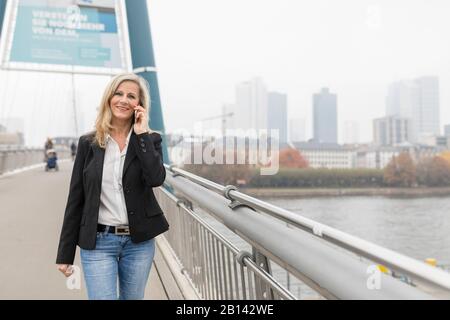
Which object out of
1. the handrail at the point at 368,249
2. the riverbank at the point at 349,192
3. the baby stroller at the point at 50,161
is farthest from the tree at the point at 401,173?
the handrail at the point at 368,249

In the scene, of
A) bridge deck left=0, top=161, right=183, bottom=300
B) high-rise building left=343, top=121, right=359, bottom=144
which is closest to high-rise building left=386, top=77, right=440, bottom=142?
high-rise building left=343, top=121, right=359, bottom=144

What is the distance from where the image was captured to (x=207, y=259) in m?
2.96

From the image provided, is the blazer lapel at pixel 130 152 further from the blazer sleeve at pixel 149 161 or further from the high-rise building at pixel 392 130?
the high-rise building at pixel 392 130

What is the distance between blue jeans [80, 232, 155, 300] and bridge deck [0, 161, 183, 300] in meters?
1.40

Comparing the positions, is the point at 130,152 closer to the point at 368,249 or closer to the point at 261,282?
the point at 261,282

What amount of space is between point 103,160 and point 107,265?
0.44m

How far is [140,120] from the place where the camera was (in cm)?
204

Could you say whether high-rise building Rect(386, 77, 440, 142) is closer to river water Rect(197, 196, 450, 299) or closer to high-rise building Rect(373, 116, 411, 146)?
river water Rect(197, 196, 450, 299)

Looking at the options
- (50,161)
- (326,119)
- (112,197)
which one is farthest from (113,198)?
(326,119)

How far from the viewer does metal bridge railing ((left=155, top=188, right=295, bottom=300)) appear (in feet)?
5.94

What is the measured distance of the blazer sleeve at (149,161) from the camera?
6.45 feet
